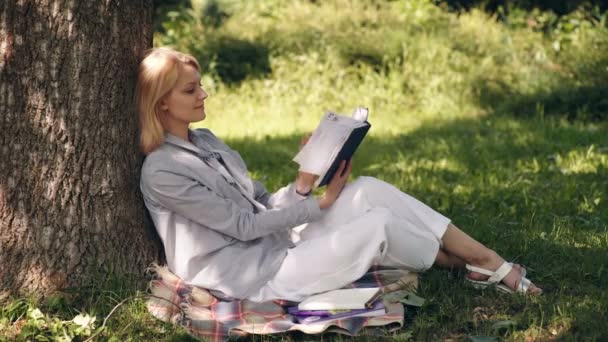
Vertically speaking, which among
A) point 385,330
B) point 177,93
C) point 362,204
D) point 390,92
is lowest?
point 390,92

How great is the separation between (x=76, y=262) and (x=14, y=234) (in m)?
0.30

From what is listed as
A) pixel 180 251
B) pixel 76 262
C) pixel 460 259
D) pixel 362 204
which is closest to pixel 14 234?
pixel 76 262

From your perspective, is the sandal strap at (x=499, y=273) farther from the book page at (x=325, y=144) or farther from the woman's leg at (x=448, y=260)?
the book page at (x=325, y=144)

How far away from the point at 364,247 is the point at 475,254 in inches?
23.4

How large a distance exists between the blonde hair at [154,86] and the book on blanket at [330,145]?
656 millimetres

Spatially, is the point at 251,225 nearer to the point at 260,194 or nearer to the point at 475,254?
the point at 260,194

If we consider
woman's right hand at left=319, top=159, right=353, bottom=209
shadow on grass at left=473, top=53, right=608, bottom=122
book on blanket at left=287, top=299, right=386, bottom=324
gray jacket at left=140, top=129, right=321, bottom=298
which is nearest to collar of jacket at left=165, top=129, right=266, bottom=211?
gray jacket at left=140, top=129, right=321, bottom=298

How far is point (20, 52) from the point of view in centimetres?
379

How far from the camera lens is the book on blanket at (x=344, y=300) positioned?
12.7 ft

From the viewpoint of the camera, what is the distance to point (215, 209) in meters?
3.93

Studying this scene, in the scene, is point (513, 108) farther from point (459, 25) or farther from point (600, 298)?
point (600, 298)

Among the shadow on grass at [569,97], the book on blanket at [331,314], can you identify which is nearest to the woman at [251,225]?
the book on blanket at [331,314]

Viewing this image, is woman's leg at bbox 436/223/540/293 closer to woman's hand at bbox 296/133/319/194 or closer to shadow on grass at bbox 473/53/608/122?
woman's hand at bbox 296/133/319/194

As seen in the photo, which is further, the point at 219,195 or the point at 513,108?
the point at 513,108
